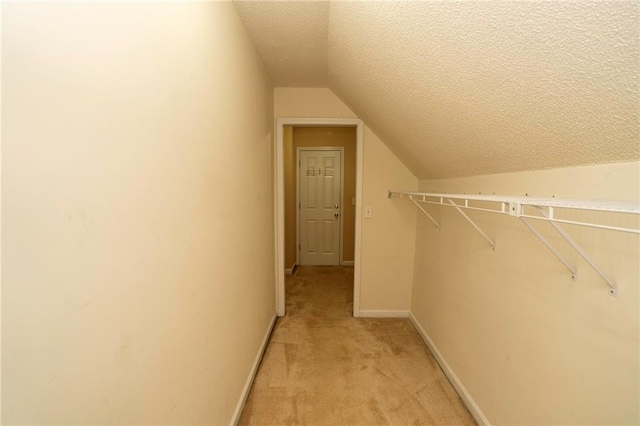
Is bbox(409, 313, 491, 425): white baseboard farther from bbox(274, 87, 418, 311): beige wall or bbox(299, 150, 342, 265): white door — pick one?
bbox(299, 150, 342, 265): white door

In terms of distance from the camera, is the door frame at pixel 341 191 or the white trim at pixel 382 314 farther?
the door frame at pixel 341 191

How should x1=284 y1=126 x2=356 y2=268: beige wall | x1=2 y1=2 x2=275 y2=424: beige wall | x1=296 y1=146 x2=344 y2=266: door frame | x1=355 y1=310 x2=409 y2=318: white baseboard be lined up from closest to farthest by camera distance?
x1=2 y1=2 x2=275 y2=424: beige wall
x1=355 y1=310 x2=409 y2=318: white baseboard
x1=284 y1=126 x2=356 y2=268: beige wall
x1=296 y1=146 x2=344 y2=266: door frame

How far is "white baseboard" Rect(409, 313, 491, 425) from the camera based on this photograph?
1529 millimetres

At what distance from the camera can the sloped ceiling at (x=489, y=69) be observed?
643 millimetres

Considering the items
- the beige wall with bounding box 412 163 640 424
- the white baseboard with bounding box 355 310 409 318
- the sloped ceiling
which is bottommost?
the white baseboard with bounding box 355 310 409 318

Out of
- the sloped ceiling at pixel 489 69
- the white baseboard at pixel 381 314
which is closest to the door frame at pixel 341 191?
the white baseboard at pixel 381 314

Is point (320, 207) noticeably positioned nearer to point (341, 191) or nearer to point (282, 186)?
point (341, 191)

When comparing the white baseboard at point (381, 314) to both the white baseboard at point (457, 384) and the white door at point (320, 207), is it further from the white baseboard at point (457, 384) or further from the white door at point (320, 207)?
the white door at point (320, 207)

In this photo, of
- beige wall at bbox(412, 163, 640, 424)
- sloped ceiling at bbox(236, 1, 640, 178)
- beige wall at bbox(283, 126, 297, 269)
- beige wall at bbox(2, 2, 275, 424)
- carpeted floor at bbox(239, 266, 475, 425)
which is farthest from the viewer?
beige wall at bbox(283, 126, 297, 269)

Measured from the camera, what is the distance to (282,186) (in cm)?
277

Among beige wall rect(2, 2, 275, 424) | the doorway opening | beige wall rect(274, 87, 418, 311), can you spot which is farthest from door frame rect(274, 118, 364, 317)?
the doorway opening

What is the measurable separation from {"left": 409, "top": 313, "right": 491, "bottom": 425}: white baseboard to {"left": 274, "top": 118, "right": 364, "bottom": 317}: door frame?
767 mm

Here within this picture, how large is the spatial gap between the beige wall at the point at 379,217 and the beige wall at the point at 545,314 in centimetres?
81

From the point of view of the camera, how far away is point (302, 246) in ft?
15.3
